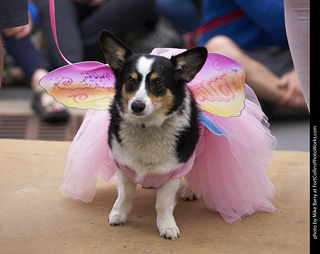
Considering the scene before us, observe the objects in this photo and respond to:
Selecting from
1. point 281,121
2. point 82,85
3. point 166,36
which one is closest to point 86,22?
point 166,36

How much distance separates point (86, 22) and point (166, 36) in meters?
0.77

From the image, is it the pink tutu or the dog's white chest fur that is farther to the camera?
the pink tutu

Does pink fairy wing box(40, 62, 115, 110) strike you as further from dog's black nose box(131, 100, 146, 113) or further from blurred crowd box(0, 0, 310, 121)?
blurred crowd box(0, 0, 310, 121)

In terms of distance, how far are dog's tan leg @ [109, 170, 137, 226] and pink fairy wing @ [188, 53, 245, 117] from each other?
426mm

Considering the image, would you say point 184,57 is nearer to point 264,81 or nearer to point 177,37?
point 264,81

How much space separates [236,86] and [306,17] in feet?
1.52

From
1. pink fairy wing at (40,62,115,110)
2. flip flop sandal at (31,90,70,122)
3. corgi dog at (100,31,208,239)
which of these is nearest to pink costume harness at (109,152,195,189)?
corgi dog at (100,31,208,239)

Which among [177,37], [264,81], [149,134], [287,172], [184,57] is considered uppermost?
[184,57]

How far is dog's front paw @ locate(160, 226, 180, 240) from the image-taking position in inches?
81.3

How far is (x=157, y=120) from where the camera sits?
2016 millimetres

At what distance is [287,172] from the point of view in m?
2.81

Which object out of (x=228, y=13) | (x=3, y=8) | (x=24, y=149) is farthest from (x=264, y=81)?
(x=3, y=8)

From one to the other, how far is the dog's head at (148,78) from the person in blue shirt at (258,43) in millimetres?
2049
